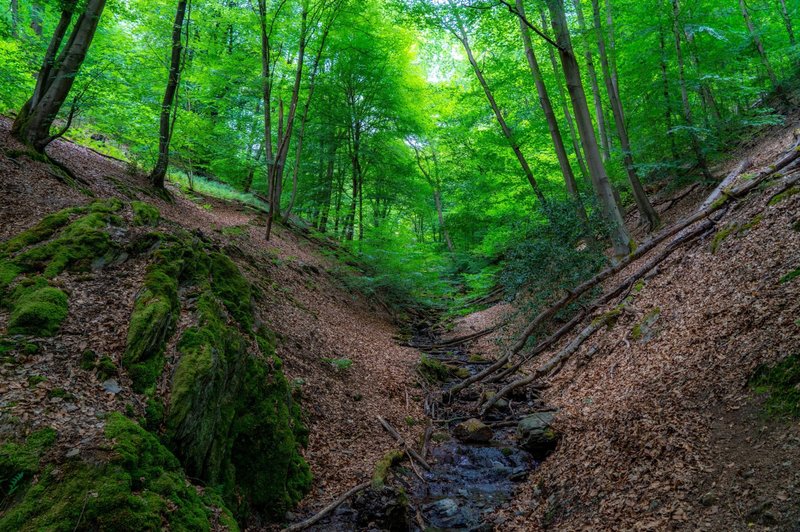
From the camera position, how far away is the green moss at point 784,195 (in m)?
6.55

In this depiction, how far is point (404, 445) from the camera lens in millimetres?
7078

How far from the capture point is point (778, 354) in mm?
4109

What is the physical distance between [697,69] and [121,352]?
1480cm

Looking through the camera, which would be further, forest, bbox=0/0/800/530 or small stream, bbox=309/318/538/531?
small stream, bbox=309/318/538/531

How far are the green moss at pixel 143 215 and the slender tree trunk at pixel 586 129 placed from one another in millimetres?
9693

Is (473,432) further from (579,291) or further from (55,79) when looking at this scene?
(55,79)

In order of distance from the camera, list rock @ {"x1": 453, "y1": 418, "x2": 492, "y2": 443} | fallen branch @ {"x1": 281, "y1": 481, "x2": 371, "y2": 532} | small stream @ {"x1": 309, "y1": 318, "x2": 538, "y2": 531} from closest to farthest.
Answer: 1. fallen branch @ {"x1": 281, "y1": 481, "x2": 371, "y2": 532}
2. small stream @ {"x1": 309, "y1": 318, "x2": 538, "y2": 531}
3. rock @ {"x1": 453, "y1": 418, "x2": 492, "y2": 443}

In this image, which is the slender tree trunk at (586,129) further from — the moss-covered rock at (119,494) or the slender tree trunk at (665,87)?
the moss-covered rock at (119,494)

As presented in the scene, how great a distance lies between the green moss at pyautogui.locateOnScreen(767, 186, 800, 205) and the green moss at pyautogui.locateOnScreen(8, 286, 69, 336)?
10352 mm

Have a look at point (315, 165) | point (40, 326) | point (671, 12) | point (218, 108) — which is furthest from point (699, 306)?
point (218, 108)

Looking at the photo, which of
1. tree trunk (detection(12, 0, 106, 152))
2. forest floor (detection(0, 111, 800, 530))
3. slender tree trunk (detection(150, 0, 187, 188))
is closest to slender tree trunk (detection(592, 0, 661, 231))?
forest floor (detection(0, 111, 800, 530))

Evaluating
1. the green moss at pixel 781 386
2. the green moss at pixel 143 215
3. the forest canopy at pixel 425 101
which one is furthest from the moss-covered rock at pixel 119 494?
the forest canopy at pixel 425 101

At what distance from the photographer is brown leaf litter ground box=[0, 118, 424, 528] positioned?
3.78 meters

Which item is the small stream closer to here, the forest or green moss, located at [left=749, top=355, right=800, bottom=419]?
the forest
